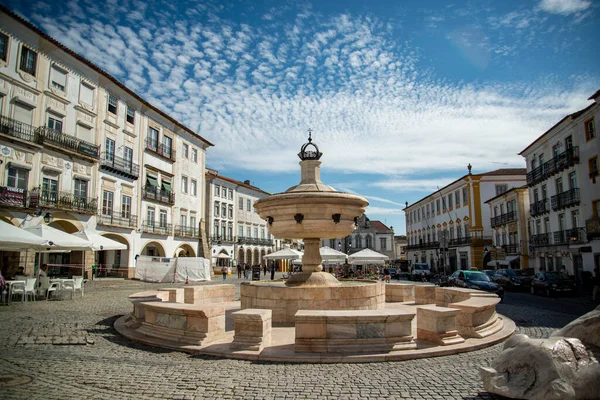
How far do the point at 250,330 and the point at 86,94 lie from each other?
26.7m

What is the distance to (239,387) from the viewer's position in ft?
16.3

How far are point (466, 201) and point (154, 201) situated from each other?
3514cm

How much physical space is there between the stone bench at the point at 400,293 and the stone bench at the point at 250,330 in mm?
7747

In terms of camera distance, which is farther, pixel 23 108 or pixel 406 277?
pixel 406 277

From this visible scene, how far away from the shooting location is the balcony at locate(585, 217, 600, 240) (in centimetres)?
2539

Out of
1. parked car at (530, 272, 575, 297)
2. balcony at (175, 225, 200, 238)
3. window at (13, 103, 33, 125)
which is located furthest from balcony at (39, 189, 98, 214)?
parked car at (530, 272, 575, 297)

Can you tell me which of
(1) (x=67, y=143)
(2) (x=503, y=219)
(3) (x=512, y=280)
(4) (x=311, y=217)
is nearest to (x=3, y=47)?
(1) (x=67, y=143)

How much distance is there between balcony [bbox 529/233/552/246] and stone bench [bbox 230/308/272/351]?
3230 cm

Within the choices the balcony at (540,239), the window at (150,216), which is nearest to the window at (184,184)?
the window at (150,216)

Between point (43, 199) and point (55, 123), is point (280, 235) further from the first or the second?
point (55, 123)

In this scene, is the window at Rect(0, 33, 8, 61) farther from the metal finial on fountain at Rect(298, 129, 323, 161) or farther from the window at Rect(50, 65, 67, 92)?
the metal finial on fountain at Rect(298, 129, 323, 161)

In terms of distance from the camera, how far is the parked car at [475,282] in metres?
18.7

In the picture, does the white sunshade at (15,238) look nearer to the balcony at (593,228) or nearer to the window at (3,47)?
the window at (3,47)

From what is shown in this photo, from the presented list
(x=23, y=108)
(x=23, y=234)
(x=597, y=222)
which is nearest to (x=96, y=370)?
(x=23, y=234)
